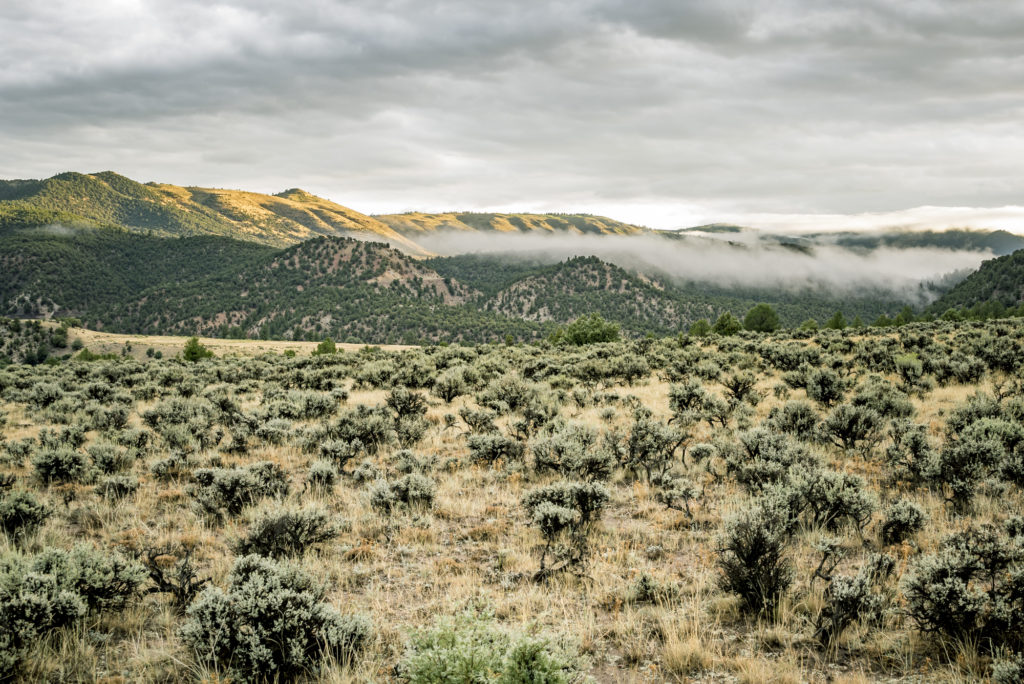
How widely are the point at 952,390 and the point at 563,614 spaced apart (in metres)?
19.9

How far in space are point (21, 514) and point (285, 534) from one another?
4.49 m

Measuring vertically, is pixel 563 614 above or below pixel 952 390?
below

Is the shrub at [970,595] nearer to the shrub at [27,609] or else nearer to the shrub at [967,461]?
the shrub at [967,461]

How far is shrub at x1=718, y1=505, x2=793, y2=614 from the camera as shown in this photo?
551cm

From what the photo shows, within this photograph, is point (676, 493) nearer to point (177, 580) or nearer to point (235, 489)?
point (177, 580)

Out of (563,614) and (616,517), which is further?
(616,517)

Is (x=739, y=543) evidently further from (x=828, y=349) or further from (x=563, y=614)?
(x=828, y=349)

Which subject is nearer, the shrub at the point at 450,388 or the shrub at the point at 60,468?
the shrub at the point at 60,468

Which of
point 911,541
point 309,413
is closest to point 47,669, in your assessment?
point 911,541

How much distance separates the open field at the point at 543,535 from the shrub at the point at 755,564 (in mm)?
43

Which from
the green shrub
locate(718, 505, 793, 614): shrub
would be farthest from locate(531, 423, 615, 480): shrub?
locate(718, 505, 793, 614): shrub

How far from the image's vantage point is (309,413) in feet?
59.7

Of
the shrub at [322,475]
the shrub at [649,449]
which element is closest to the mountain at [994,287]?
the shrub at [649,449]

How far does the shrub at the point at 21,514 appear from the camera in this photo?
24.7 feet
